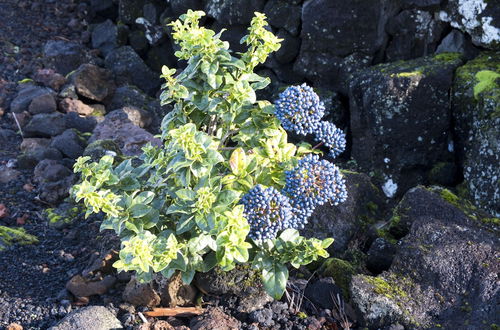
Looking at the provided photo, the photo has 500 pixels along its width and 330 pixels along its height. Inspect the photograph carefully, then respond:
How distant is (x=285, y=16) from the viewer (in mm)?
4797

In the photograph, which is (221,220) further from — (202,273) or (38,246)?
(38,246)

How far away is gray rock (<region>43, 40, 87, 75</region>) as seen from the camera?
5836 millimetres

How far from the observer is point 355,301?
278 centimetres

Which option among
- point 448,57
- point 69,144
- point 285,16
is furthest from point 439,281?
point 69,144

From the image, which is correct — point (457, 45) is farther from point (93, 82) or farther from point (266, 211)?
point (93, 82)

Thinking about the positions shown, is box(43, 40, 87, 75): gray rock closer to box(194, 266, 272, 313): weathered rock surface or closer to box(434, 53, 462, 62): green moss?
box(434, 53, 462, 62): green moss

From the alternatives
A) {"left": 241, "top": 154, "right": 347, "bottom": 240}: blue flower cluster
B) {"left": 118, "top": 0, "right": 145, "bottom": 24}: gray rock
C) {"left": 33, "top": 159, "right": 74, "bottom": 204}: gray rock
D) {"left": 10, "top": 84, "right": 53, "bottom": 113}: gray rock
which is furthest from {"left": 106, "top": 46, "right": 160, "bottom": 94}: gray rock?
{"left": 241, "top": 154, "right": 347, "bottom": 240}: blue flower cluster

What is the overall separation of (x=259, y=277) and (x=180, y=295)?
0.40 m

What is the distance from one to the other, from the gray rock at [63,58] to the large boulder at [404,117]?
2917 millimetres

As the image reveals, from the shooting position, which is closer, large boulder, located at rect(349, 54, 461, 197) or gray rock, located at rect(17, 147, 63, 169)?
large boulder, located at rect(349, 54, 461, 197)

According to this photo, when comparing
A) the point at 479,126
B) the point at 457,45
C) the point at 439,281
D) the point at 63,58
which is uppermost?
the point at 457,45

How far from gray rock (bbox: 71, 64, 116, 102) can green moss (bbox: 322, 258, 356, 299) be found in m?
3.02

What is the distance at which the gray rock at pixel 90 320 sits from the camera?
2.70 metres

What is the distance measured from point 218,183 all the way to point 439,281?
1.13 meters
